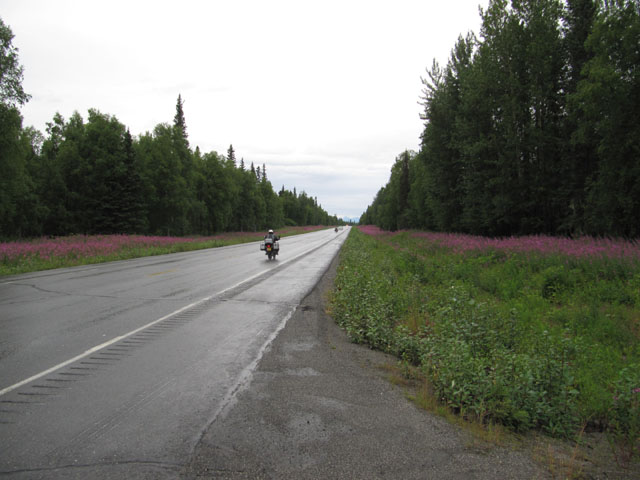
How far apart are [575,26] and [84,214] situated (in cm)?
4991

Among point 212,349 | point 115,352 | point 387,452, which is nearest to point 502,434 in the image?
point 387,452

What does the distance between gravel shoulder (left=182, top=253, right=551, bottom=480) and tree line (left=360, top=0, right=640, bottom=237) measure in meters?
18.2

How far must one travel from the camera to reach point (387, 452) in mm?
2824

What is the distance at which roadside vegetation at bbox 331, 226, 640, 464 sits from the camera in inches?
135

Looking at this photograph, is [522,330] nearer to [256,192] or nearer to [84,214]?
[84,214]

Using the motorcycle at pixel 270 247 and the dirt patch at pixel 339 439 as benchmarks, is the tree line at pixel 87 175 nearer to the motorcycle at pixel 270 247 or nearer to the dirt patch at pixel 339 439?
the motorcycle at pixel 270 247

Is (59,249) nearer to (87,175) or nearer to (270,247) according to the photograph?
(270,247)

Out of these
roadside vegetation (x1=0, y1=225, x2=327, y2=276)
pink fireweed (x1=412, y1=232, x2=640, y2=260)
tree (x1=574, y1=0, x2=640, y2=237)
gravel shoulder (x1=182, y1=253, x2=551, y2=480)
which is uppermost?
tree (x1=574, y1=0, x2=640, y2=237)

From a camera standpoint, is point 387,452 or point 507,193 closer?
point 387,452

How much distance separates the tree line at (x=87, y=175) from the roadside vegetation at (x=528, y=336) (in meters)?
33.9

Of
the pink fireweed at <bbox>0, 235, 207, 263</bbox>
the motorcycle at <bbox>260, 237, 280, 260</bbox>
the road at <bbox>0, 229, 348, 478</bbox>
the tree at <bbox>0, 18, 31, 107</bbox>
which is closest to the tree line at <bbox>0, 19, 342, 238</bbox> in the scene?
the tree at <bbox>0, 18, 31, 107</bbox>

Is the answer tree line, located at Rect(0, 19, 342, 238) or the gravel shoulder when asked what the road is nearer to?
the gravel shoulder

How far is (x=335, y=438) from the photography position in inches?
118

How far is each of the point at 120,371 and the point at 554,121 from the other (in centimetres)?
2637
